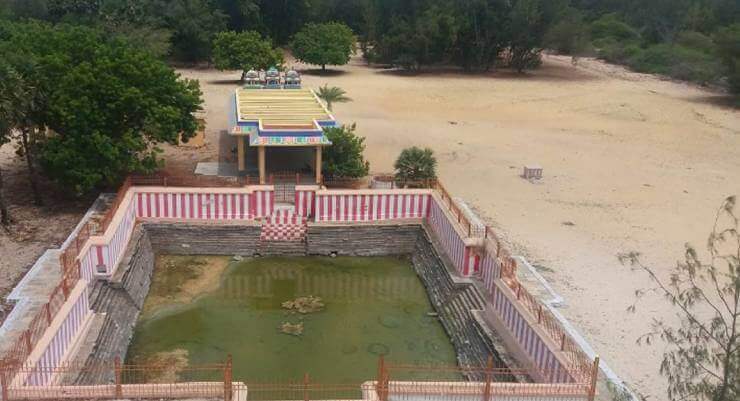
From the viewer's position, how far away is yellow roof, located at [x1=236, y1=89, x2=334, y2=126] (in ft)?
71.6

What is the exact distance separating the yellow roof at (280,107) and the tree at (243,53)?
1700cm

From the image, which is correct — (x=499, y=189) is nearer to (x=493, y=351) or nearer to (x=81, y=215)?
(x=493, y=351)

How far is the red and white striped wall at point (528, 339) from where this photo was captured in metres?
10.7

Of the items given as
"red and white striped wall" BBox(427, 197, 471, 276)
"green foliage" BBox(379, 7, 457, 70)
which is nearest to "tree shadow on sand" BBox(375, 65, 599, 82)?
"green foliage" BBox(379, 7, 457, 70)

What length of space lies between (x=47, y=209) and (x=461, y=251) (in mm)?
11125

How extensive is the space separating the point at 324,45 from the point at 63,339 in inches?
1576

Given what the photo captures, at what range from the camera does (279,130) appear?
20.1 metres

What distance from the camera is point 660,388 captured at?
435 inches

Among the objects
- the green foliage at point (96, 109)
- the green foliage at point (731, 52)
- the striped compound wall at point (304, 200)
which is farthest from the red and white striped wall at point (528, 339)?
the green foliage at point (731, 52)

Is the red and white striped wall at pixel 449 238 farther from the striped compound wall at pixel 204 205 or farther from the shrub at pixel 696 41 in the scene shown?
the shrub at pixel 696 41

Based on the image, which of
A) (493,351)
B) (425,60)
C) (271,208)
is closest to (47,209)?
(271,208)

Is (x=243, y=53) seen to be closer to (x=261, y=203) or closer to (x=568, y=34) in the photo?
(x=568, y=34)

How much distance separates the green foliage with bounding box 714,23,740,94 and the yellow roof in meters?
29.8

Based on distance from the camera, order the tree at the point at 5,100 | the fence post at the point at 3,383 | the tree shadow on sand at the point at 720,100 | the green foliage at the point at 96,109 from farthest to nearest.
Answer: the tree shadow on sand at the point at 720,100, the green foliage at the point at 96,109, the tree at the point at 5,100, the fence post at the point at 3,383
